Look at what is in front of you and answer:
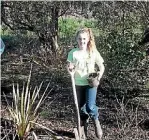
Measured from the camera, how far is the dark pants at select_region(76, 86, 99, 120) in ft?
16.2

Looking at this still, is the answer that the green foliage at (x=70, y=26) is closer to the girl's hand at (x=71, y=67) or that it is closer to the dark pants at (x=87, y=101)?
the dark pants at (x=87, y=101)

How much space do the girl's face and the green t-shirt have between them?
3.1 inches

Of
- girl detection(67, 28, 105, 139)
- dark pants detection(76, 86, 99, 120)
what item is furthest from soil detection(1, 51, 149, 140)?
girl detection(67, 28, 105, 139)

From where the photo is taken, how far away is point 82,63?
16.0 ft

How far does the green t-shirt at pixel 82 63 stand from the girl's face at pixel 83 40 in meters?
0.08

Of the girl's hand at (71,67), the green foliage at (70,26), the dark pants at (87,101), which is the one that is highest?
the green foliage at (70,26)

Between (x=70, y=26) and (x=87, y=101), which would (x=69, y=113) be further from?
(x=70, y=26)

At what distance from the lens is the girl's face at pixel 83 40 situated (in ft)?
15.8

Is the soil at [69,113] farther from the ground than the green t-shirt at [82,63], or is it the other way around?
the green t-shirt at [82,63]

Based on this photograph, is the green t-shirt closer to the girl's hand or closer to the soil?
the girl's hand

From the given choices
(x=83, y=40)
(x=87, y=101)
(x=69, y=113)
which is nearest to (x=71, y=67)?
(x=83, y=40)

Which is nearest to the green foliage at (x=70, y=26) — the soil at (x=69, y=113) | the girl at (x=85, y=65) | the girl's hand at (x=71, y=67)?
the soil at (x=69, y=113)

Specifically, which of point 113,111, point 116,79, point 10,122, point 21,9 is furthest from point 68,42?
point 10,122

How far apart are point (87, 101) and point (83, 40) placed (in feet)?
2.40
